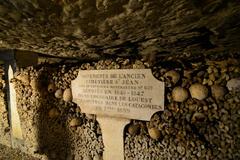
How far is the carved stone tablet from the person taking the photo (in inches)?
82.1

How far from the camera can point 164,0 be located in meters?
0.95

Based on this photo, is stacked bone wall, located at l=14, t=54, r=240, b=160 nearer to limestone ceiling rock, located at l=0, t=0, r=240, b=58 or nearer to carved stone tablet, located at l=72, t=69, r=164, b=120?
carved stone tablet, located at l=72, t=69, r=164, b=120

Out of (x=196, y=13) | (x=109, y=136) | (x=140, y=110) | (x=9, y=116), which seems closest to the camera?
(x=196, y=13)

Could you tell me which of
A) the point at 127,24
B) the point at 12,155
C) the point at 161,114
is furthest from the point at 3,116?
the point at 127,24

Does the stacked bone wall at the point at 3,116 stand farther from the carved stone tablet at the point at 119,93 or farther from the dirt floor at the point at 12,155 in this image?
A: the carved stone tablet at the point at 119,93

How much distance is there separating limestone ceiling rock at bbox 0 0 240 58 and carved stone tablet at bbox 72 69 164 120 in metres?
0.34

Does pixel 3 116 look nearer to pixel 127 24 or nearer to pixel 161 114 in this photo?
pixel 161 114

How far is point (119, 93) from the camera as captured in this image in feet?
7.52

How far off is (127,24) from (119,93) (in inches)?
43.4

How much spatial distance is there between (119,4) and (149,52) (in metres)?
0.96

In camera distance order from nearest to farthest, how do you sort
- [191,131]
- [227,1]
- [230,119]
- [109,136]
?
[227,1]
[230,119]
[191,131]
[109,136]

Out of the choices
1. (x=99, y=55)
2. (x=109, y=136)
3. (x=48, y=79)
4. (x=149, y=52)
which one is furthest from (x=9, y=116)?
(x=149, y=52)

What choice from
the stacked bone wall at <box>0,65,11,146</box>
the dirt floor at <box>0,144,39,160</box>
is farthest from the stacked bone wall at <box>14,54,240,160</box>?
the stacked bone wall at <box>0,65,11,146</box>

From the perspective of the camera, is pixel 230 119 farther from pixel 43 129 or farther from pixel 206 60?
pixel 43 129
